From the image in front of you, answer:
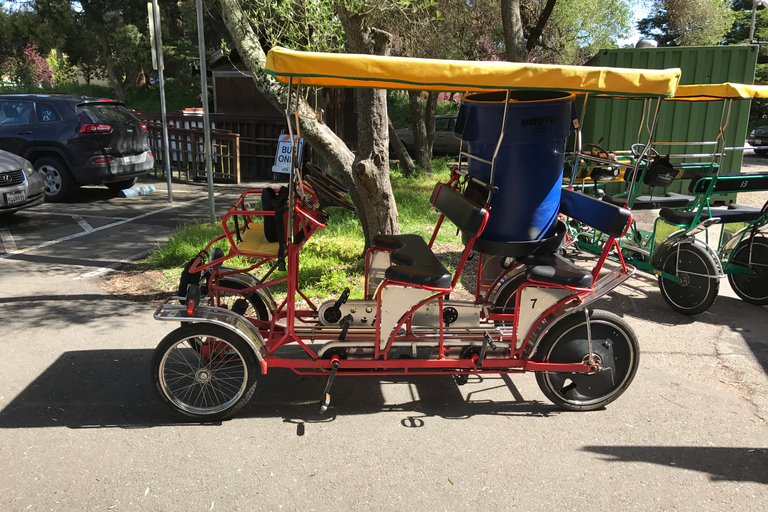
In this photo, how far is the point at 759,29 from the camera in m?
33.2

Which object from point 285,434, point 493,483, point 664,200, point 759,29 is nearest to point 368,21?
point 664,200

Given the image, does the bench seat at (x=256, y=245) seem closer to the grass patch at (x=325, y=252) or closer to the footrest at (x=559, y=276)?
Result: the grass patch at (x=325, y=252)

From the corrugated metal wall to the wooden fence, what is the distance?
7.02 metres

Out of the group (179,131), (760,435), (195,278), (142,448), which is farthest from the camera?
(179,131)

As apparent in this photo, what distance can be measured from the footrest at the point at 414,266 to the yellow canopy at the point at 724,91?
3193mm

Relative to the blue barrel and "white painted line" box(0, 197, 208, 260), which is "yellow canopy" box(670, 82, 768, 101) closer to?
the blue barrel

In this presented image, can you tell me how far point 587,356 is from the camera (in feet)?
14.0

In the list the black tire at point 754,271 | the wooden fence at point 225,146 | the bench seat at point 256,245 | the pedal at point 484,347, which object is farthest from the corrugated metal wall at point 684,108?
the bench seat at point 256,245

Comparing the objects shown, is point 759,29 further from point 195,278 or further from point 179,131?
point 195,278

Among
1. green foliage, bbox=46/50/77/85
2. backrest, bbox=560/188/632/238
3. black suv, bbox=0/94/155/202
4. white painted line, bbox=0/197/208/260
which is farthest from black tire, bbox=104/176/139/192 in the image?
green foliage, bbox=46/50/77/85

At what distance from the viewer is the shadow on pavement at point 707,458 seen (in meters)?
3.70

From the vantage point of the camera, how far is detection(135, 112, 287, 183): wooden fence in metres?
14.1

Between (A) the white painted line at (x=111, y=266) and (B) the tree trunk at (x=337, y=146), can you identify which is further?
(A) the white painted line at (x=111, y=266)

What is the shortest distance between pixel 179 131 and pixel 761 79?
28097 millimetres
